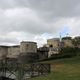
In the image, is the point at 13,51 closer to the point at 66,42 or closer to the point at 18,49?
the point at 18,49

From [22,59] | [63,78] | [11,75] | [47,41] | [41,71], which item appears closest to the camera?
[63,78]

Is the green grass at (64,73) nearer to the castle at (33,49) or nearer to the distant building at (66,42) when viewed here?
the castle at (33,49)

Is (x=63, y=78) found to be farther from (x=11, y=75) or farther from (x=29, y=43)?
(x=29, y=43)

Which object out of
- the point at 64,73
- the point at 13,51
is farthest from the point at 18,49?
the point at 64,73

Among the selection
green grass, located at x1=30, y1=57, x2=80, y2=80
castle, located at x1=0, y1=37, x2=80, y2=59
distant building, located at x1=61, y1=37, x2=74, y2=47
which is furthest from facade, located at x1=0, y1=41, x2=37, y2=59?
green grass, located at x1=30, y1=57, x2=80, y2=80

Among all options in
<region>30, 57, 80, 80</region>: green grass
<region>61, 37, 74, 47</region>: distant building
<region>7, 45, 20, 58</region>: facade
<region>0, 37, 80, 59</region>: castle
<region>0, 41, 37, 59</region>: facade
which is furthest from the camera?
<region>61, 37, 74, 47</region>: distant building

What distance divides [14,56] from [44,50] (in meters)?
10.1

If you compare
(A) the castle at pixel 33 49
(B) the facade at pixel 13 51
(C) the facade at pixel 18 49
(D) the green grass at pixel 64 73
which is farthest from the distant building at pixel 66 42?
(D) the green grass at pixel 64 73

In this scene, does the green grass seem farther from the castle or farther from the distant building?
the distant building

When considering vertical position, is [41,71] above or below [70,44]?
below

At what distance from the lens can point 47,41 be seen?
115812 mm

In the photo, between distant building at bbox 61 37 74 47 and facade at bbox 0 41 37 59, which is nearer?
facade at bbox 0 41 37 59

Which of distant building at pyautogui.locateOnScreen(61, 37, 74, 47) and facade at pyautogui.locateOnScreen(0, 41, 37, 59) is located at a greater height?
distant building at pyautogui.locateOnScreen(61, 37, 74, 47)

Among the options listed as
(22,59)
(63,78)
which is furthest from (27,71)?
(22,59)
